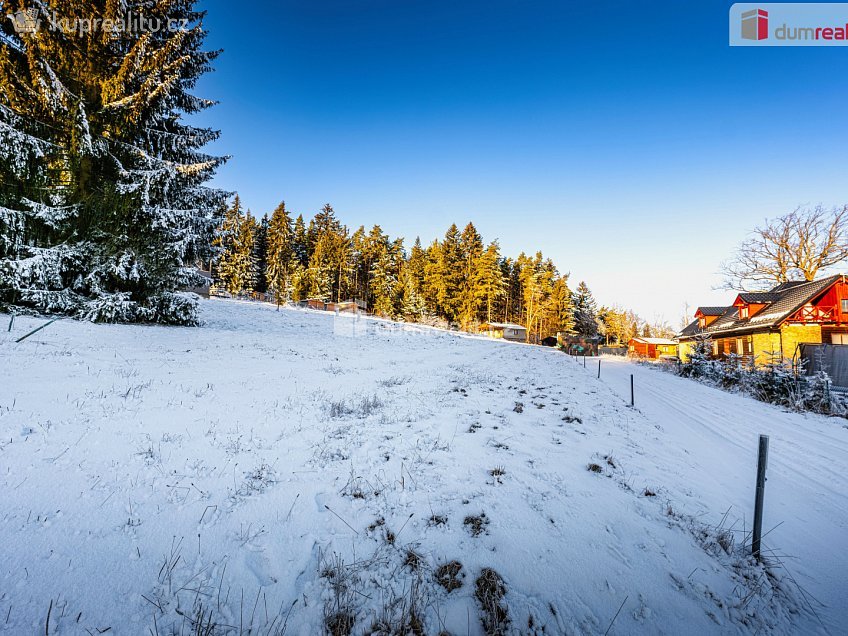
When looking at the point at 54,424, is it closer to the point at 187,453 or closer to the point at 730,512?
the point at 187,453

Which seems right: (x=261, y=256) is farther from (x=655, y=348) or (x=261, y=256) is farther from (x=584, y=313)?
(x=655, y=348)

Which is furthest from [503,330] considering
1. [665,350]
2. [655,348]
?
[665,350]

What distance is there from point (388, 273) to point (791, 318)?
46.2 metres

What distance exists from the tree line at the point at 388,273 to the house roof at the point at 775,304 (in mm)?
28328

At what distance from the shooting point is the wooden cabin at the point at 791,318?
2083 centimetres

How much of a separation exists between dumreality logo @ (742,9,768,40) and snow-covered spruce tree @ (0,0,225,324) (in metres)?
20.5

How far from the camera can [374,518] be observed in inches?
126

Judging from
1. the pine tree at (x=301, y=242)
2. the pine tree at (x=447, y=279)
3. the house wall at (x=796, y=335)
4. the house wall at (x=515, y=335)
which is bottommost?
the house wall at (x=515, y=335)

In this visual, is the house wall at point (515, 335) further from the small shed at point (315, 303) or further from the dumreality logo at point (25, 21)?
the dumreality logo at point (25, 21)

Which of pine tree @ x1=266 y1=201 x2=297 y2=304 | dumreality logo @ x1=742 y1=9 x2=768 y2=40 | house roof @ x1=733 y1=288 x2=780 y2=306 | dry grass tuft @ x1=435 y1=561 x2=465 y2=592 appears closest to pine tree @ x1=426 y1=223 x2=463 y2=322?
pine tree @ x1=266 y1=201 x2=297 y2=304

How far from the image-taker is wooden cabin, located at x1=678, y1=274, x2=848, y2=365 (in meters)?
20.8

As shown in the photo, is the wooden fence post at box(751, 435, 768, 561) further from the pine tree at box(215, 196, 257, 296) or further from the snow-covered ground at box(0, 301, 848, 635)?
the pine tree at box(215, 196, 257, 296)

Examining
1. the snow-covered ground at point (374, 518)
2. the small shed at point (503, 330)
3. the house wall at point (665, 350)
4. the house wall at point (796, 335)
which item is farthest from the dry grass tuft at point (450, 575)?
the house wall at point (665, 350)

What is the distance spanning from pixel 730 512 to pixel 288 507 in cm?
542
